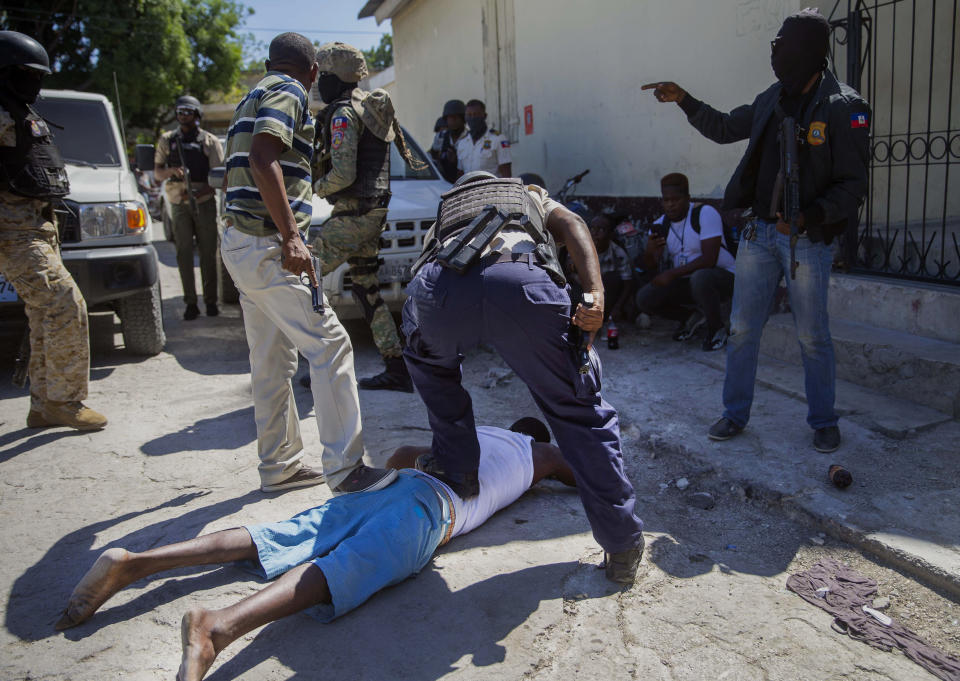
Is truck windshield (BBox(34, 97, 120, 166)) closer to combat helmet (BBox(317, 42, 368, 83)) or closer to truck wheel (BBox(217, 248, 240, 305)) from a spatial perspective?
truck wheel (BBox(217, 248, 240, 305))

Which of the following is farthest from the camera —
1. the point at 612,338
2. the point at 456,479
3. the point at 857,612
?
the point at 612,338

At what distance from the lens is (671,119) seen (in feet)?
20.6

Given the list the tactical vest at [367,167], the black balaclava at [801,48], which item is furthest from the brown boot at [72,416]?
the black balaclava at [801,48]

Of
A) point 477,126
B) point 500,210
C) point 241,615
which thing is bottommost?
point 241,615

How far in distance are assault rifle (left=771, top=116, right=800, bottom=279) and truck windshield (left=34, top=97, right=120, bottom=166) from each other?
16.3 ft

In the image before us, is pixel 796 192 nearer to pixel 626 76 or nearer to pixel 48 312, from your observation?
pixel 48 312

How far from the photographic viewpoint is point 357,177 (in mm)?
4395

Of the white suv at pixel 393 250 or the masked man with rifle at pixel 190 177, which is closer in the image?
the white suv at pixel 393 250

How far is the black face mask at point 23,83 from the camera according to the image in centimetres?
364

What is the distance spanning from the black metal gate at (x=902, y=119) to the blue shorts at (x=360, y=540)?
364cm

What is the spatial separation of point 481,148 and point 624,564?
5.71 m

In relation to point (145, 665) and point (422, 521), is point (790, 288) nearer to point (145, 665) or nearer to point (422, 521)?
point (422, 521)

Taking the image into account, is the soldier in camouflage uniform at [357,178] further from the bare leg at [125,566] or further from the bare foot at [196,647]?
the bare foot at [196,647]

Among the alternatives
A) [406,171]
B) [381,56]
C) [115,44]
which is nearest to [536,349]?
[406,171]
